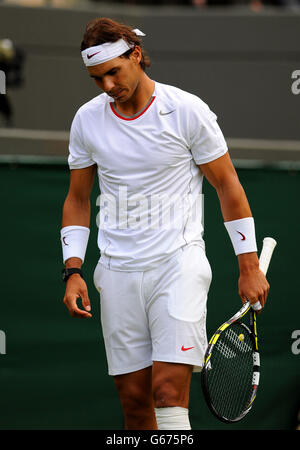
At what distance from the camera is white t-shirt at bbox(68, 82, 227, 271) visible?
10.4ft

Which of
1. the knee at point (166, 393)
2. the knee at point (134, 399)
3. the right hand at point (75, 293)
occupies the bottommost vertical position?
the knee at point (134, 399)

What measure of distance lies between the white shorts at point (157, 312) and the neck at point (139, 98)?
1.97 ft

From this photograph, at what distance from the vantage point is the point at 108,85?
10.1 ft

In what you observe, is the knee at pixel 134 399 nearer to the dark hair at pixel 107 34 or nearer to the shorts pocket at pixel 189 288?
the shorts pocket at pixel 189 288

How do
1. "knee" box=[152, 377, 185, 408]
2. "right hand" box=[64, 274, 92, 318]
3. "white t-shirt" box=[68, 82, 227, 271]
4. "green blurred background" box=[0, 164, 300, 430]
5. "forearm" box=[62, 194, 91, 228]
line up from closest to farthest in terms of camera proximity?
"knee" box=[152, 377, 185, 408], "white t-shirt" box=[68, 82, 227, 271], "right hand" box=[64, 274, 92, 318], "forearm" box=[62, 194, 91, 228], "green blurred background" box=[0, 164, 300, 430]

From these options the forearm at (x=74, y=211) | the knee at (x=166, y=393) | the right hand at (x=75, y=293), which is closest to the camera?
the knee at (x=166, y=393)

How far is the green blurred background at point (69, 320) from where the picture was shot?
461 cm

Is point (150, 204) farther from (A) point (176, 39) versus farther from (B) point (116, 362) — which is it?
(A) point (176, 39)

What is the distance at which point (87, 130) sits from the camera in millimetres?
3293

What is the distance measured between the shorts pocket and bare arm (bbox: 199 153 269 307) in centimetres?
16

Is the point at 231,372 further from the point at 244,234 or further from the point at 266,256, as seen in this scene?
the point at 244,234

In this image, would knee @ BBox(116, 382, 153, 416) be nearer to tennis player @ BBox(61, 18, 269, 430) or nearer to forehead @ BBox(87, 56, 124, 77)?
tennis player @ BBox(61, 18, 269, 430)

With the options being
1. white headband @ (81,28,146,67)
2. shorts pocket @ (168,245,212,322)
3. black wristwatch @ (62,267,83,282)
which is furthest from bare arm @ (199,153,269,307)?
black wristwatch @ (62,267,83,282)

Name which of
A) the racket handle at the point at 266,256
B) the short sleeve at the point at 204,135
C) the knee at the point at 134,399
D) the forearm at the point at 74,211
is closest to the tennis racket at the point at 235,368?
the racket handle at the point at 266,256
